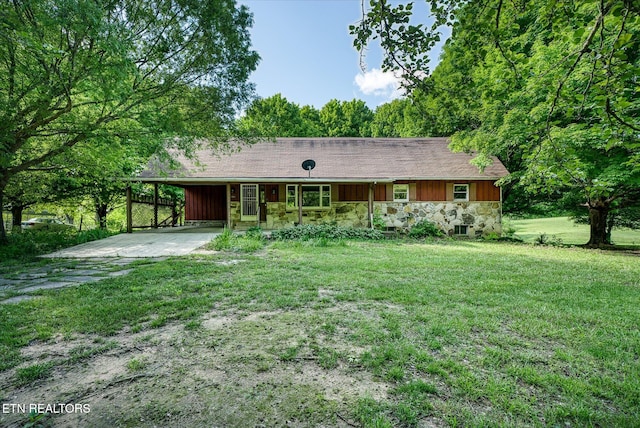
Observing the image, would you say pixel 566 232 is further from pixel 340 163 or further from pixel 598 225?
pixel 340 163

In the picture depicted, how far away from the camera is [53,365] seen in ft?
7.84

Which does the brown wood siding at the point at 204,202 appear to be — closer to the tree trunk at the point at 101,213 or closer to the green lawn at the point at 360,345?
the tree trunk at the point at 101,213

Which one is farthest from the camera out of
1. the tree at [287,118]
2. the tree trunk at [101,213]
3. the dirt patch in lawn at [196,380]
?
the tree at [287,118]

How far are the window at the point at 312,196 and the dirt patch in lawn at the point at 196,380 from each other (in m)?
10.9

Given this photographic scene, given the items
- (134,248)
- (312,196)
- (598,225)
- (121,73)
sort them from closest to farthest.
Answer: (121,73) → (134,248) → (598,225) → (312,196)

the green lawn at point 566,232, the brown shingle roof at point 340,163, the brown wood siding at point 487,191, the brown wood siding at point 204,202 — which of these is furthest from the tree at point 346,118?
the brown wood siding at point 487,191

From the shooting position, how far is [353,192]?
1377 cm

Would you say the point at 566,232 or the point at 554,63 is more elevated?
the point at 554,63

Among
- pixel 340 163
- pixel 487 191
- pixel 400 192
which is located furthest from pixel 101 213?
pixel 487 191

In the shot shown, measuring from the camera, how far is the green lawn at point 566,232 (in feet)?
49.1

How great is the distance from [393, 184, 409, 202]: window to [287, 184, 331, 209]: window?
10.2 ft

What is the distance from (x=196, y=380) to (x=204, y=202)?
51.4 feet

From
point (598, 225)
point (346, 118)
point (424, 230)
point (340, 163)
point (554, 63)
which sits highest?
point (346, 118)

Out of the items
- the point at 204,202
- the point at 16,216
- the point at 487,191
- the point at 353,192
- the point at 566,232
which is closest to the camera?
the point at 16,216
